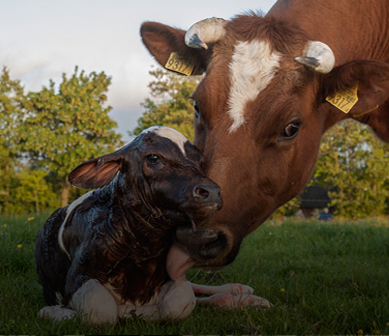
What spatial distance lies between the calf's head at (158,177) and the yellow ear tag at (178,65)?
48.4 inches

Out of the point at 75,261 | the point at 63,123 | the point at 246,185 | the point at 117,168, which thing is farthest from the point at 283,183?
the point at 63,123


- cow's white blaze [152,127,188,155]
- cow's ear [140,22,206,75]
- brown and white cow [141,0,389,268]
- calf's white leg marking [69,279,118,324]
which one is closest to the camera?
calf's white leg marking [69,279,118,324]

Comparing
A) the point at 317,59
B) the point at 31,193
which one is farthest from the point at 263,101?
the point at 31,193

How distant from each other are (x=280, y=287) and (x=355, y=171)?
985 inches

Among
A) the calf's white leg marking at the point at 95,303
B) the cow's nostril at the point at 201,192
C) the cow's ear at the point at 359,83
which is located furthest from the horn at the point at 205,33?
the calf's white leg marking at the point at 95,303

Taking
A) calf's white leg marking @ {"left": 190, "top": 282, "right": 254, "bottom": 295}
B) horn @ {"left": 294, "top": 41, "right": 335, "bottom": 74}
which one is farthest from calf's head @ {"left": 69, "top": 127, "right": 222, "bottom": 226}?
calf's white leg marking @ {"left": 190, "top": 282, "right": 254, "bottom": 295}

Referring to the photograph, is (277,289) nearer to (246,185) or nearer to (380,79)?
(246,185)

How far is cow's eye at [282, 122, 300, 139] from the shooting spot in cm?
322

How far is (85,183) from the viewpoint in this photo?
9.20 feet

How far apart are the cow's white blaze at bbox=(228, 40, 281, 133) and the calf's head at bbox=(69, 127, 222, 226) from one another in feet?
1.51

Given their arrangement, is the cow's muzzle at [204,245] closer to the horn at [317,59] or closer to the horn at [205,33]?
the horn at [317,59]

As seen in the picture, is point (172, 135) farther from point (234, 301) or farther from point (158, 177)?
point (234, 301)

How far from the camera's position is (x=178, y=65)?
159 inches

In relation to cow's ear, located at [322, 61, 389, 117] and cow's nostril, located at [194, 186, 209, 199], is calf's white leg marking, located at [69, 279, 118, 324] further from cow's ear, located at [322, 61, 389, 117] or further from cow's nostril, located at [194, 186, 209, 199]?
cow's ear, located at [322, 61, 389, 117]
